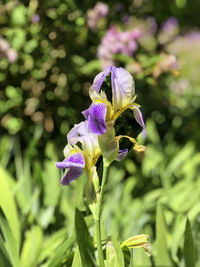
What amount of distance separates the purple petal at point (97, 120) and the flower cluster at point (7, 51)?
1.20m

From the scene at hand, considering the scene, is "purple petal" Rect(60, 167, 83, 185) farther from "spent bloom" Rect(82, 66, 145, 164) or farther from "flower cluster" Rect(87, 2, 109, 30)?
"flower cluster" Rect(87, 2, 109, 30)

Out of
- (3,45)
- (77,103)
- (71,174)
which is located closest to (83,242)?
(71,174)

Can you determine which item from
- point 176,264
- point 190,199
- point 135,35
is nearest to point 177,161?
point 190,199

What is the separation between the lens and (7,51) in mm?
1775

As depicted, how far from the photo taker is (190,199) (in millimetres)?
1591

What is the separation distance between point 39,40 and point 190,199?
0.95 metres

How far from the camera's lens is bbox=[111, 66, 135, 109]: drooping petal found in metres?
0.68

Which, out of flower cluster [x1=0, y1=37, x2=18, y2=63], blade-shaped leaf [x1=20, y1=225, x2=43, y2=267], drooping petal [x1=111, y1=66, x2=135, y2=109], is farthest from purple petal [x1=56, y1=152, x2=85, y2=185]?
flower cluster [x1=0, y1=37, x2=18, y2=63]

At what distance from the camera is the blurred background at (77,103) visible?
1.55 meters

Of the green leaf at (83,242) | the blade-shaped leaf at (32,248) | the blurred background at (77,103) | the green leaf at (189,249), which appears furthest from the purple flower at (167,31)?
the green leaf at (83,242)

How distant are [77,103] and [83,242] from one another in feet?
4.77

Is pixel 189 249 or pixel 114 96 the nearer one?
pixel 114 96

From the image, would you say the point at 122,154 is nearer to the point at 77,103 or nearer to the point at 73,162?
the point at 73,162

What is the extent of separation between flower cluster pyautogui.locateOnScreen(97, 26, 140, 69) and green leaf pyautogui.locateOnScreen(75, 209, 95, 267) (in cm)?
123
